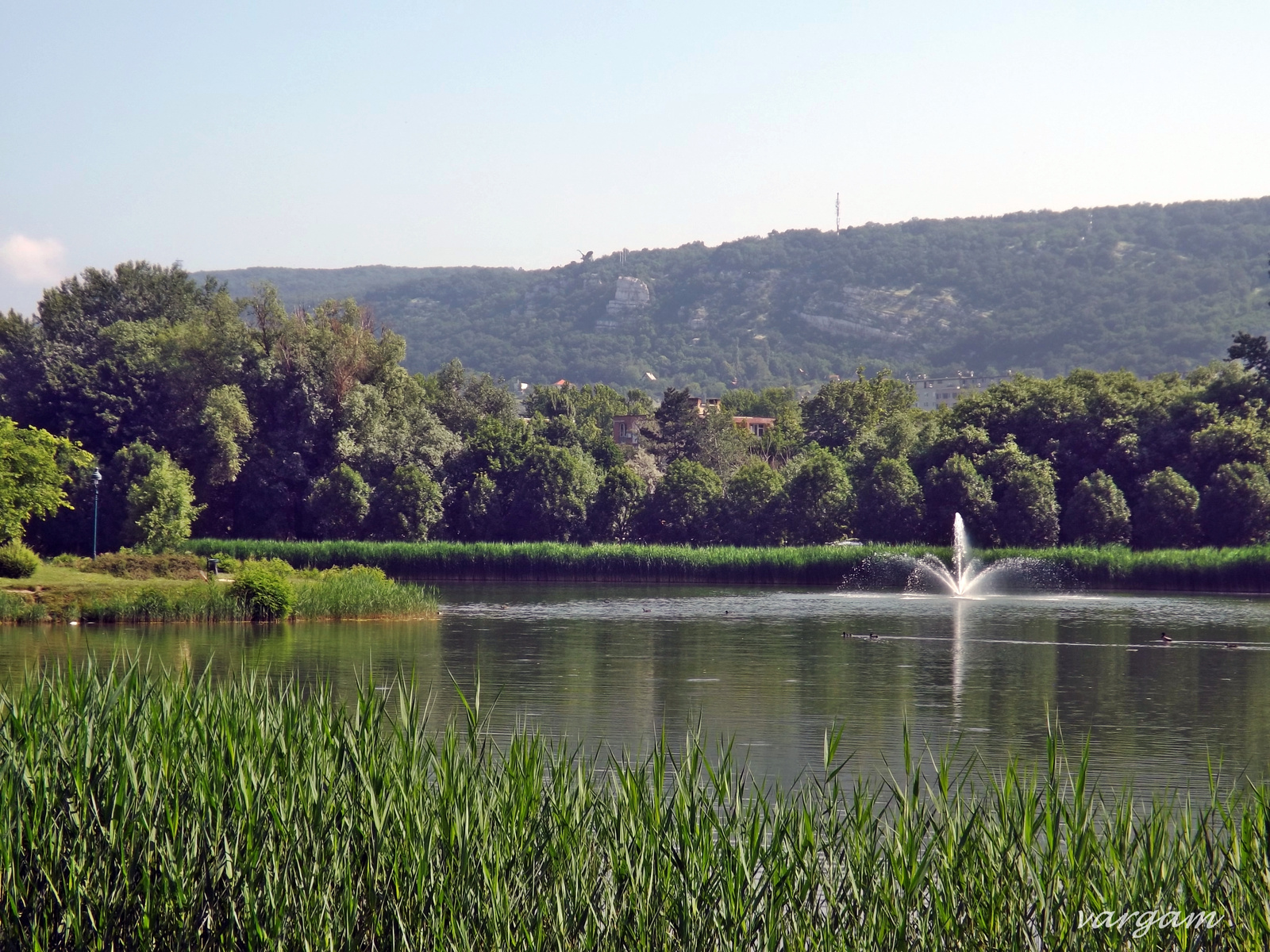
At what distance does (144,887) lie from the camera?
7266mm

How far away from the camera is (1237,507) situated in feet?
180

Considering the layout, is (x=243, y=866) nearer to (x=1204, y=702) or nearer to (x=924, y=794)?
(x=924, y=794)

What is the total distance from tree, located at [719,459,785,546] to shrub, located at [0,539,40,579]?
39.7 m

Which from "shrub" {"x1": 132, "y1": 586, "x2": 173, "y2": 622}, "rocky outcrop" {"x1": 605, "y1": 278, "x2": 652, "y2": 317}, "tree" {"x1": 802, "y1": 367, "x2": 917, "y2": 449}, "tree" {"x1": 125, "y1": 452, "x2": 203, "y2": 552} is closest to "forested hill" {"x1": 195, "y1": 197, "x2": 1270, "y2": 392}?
"rocky outcrop" {"x1": 605, "y1": 278, "x2": 652, "y2": 317}

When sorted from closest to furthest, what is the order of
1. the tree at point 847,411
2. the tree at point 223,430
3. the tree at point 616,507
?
the tree at point 223,430 < the tree at point 616,507 < the tree at point 847,411

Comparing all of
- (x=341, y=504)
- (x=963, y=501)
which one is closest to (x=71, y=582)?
(x=341, y=504)

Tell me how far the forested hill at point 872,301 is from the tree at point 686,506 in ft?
215

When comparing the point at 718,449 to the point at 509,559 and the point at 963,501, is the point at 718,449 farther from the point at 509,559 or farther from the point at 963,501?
the point at 509,559

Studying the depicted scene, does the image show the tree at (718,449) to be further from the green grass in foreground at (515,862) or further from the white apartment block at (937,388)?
the green grass in foreground at (515,862)

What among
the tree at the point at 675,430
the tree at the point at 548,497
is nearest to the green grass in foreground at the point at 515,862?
the tree at the point at 548,497

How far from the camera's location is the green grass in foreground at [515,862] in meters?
6.79

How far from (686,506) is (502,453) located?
35.9 ft

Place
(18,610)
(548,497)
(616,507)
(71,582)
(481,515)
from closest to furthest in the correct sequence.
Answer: (18,610)
(71,582)
(548,497)
(481,515)
(616,507)

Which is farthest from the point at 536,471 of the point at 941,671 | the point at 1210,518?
the point at 941,671
